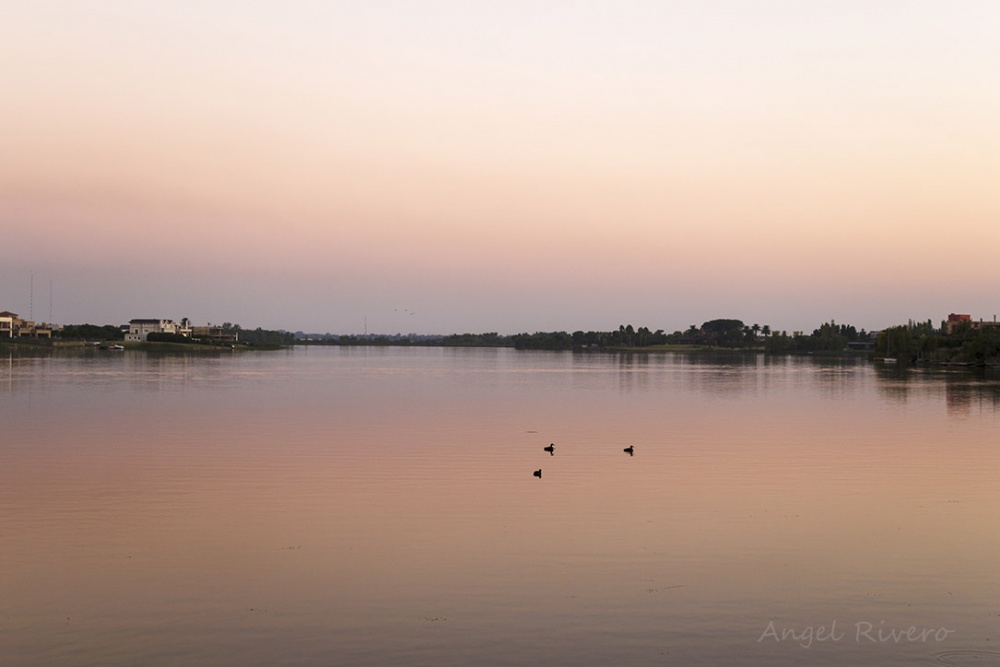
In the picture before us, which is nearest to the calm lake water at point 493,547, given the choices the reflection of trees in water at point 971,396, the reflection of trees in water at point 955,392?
the reflection of trees in water at point 971,396

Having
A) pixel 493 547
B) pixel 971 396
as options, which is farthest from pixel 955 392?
pixel 493 547

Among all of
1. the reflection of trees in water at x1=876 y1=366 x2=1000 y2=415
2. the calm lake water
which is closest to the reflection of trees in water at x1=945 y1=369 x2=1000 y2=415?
the reflection of trees in water at x1=876 y1=366 x2=1000 y2=415

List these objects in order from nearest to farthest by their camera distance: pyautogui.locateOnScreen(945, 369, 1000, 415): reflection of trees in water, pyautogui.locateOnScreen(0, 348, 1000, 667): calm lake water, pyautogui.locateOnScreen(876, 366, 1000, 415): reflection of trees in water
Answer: pyautogui.locateOnScreen(0, 348, 1000, 667): calm lake water → pyautogui.locateOnScreen(945, 369, 1000, 415): reflection of trees in water → pyautogui.locateOnScreen(876, 366, 1000, 415): reflection of trees in water

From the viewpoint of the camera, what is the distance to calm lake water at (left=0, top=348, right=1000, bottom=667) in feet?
45.6

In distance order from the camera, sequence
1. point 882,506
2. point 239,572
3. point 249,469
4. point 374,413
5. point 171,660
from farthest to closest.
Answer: point 374,413, point 249,469, point 882,506, point 239,572, point 171,660

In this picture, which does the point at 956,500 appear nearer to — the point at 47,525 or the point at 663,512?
the point at 663,512

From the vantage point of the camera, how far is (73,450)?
3541 centimetres

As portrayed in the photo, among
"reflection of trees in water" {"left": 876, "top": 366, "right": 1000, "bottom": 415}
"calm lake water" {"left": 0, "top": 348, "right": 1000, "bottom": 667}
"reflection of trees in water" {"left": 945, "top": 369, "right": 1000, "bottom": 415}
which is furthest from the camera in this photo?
"reflection of trees in water" {"left": 876, "top": 366, "right": 1000, "bottom": 415}

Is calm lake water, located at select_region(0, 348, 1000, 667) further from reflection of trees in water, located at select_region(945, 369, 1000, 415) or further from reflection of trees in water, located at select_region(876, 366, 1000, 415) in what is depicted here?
reflection of trees in water, located at select_region(876, 366, 1000, 415)

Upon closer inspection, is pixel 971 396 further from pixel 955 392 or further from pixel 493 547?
pixel 493 547

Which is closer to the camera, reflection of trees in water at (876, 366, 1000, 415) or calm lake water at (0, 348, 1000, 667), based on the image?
calm lake water at (0, 348, 1000, 667)

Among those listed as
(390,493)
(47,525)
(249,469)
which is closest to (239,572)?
(47,525)

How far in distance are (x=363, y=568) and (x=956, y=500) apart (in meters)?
18.0

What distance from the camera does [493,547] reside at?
1991cm
